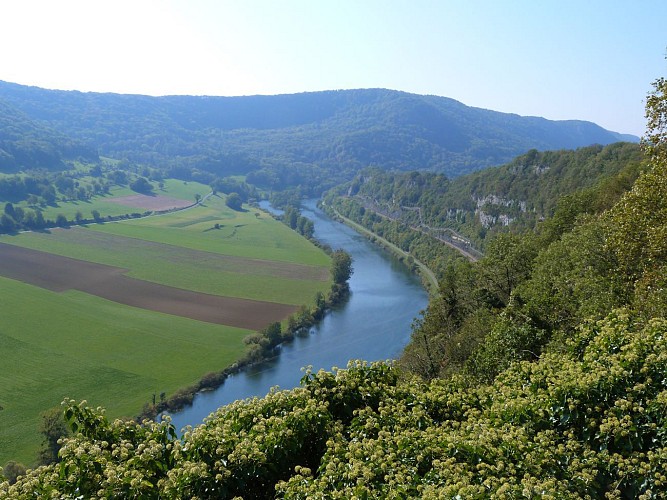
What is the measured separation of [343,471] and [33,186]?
16788 cm

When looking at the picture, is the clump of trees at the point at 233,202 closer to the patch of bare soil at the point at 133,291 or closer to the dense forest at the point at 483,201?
the dense forest at the point at 483,201

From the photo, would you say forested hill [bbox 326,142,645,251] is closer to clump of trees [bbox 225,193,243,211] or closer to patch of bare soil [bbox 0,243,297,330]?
clump of trees [bbox 225,193,243,211]

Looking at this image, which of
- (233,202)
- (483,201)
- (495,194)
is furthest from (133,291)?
(233,202)

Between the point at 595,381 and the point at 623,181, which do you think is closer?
the point at 595,381

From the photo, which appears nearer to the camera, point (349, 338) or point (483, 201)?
point (349, 338)

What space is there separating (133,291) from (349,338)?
126 ft

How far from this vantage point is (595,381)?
1048 centimetres

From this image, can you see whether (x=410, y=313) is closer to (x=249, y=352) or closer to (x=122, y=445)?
(x=249, y=352)

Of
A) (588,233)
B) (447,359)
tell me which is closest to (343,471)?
(588,233)

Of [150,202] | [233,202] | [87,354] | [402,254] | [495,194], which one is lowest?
[87,354]

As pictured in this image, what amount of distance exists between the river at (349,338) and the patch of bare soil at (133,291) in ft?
27.4

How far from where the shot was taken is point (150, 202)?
15938 centimetres

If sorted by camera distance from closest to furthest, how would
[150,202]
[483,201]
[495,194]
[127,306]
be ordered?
[127,306]
[495,194]
[483,201]
[150,202]

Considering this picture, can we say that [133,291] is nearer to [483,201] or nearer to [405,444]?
[405,444]
